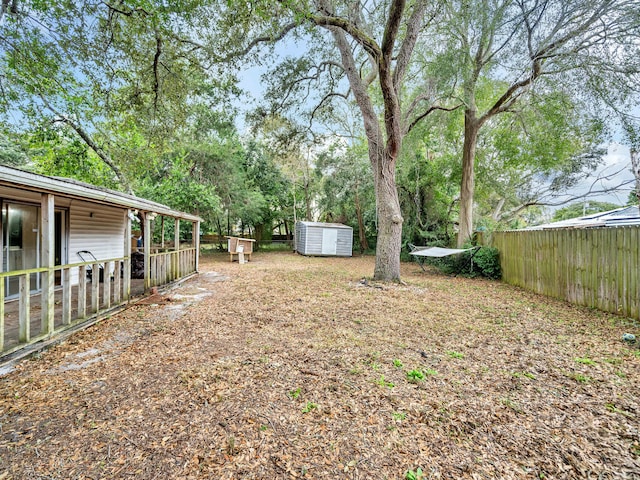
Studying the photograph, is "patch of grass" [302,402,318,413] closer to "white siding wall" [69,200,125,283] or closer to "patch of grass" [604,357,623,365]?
"patch of grass" [604,357,623,365]

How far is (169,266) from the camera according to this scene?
23.9ft

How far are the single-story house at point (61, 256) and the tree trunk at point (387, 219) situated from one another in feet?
17.5

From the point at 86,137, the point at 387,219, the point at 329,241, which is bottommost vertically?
the point at 329,241

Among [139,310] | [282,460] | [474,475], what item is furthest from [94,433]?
Answer: [139,310]

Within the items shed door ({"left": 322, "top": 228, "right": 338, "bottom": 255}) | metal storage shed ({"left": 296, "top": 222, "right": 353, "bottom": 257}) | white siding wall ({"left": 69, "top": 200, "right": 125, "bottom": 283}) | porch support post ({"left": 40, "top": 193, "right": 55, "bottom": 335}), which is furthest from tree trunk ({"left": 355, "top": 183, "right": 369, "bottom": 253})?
porch support post ({"left": 40, "top": 193, "right": 55, "bottom": 335})

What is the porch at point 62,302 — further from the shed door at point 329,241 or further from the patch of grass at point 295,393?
the shed door at point 329,241

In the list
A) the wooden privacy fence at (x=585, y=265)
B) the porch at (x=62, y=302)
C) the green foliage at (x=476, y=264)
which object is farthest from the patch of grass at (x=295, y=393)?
the green foliage at (x=476, y=264)

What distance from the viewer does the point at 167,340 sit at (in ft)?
12.4

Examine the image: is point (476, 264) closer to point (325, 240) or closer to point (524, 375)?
point (524, 375)

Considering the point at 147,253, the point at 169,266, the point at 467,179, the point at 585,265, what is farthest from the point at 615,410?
the point at 467,179

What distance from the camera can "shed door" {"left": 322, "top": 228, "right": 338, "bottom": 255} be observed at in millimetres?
16656

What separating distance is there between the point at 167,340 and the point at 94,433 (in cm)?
180

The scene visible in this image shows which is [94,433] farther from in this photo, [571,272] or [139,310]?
[571,272]

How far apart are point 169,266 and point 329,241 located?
1036cm
